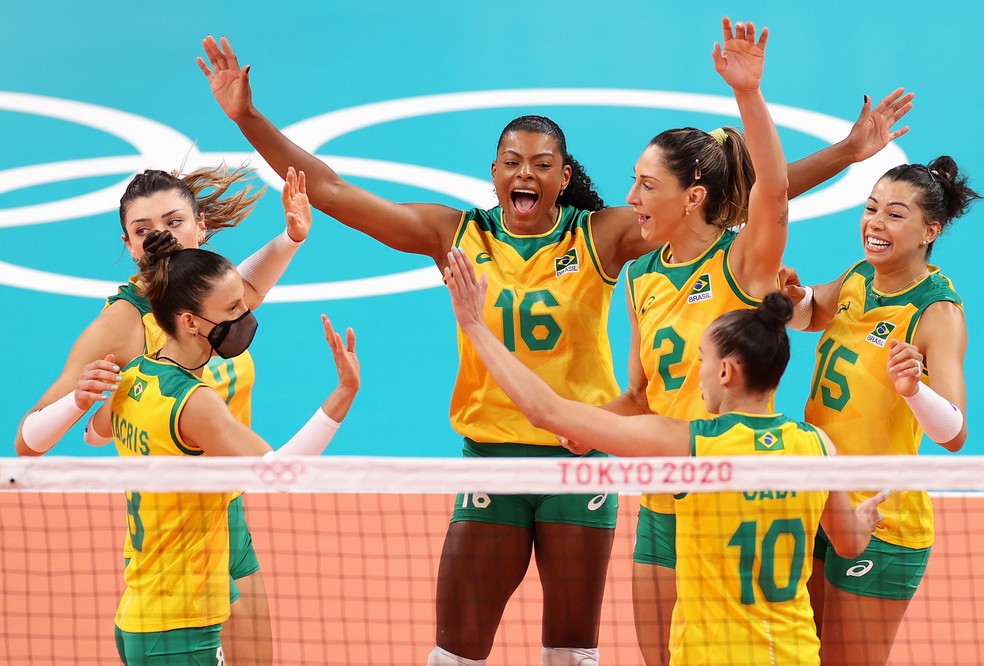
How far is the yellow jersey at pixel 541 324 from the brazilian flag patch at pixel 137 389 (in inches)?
60.4

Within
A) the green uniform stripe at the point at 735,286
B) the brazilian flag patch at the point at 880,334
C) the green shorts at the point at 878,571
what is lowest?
the green shorts at the point at 878,571

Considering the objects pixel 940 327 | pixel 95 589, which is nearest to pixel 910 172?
pixel 940 327

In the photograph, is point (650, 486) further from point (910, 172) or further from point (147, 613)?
point (910, 172)

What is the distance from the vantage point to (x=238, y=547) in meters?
5.09

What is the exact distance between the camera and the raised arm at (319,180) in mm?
5414

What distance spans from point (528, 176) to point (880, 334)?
169 cm

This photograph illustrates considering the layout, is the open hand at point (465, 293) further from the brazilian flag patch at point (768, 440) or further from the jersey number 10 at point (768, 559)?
the jersey number 10 at point (768, 559)

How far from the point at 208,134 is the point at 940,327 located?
28.8ft

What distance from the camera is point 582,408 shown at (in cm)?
389

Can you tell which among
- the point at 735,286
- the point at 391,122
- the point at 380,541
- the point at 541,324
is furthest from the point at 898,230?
the point at 391,122

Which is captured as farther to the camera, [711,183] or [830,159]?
[830,159]

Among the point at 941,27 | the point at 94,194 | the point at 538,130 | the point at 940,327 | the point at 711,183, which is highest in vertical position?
the point at 941,27

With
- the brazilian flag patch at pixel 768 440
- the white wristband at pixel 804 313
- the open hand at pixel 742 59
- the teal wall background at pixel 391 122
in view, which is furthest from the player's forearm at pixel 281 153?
the teal wall background at pixel 391 122

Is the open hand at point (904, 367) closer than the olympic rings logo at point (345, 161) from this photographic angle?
Yes
